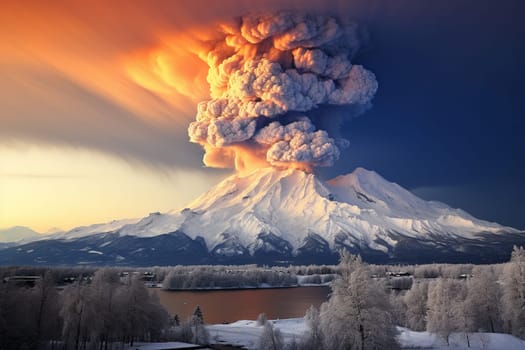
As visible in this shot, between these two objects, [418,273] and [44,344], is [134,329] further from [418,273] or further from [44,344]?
[418,273]

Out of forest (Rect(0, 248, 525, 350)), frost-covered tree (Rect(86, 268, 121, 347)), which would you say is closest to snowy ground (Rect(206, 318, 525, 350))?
forest (Rect(0, 248, 525, 350))

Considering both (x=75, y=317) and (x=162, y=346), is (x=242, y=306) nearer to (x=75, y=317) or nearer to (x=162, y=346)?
(x=162, y=346)

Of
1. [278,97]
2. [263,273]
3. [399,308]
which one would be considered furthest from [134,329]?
[278,97]

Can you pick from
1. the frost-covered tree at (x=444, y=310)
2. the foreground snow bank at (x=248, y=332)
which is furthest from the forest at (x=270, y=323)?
the foreground snow bank at (x=248, y=332)

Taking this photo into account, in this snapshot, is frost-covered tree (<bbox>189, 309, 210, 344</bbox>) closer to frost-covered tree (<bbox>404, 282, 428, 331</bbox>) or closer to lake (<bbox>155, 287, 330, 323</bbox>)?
lake (<bbox>155, 287, 330, 323</bbox>)

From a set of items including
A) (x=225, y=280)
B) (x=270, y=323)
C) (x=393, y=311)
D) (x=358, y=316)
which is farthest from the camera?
(x=225, y=280)

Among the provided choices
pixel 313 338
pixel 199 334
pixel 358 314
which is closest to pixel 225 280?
pixel 199 334
